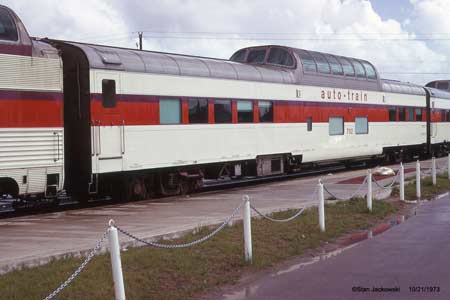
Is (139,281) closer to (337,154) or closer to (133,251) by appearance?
(133,251)

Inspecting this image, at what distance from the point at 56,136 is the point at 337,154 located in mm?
12915

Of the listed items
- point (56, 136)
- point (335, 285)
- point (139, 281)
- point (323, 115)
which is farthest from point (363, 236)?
point (323, 115)

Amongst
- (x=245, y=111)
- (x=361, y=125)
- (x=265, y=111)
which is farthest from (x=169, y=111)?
(x=361, y=125)

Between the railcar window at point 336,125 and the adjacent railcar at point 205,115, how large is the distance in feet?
0.12

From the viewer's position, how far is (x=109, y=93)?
44.2 feet

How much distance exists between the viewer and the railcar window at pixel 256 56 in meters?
21.2

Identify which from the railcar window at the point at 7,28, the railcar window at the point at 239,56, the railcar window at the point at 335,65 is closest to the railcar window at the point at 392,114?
the railcar window at the point at 335,65

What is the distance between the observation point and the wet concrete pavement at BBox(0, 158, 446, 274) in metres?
8.23

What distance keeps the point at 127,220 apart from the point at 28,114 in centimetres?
272

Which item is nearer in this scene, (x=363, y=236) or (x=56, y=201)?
(x=363, y=236)

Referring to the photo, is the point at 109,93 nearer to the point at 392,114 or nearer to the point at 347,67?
the point at 347,67

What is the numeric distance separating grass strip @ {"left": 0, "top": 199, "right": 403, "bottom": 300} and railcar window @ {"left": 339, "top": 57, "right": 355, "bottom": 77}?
13214mm

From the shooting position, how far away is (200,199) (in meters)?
14.9

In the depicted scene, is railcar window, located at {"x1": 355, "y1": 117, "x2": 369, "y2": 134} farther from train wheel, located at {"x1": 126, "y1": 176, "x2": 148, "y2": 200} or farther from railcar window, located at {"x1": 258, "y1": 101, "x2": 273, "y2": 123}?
train wheel, located at {"x1": 126, "y1": 176, "x2": 148, "y2": 200}
